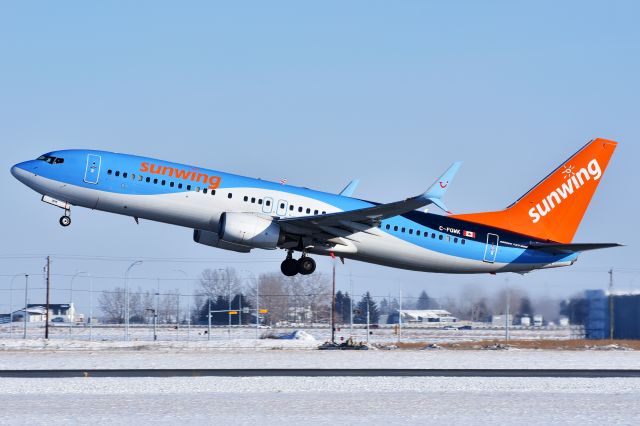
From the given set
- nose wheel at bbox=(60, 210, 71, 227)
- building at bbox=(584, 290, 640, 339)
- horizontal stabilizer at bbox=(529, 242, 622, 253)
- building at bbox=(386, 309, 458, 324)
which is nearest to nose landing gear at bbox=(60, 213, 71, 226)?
nose wheel at bbox=(60, 210, 71, 227)

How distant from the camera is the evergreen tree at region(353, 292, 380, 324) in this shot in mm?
61062

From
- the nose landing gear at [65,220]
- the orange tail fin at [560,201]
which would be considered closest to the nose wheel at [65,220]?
the nose landing gear at [65,220]

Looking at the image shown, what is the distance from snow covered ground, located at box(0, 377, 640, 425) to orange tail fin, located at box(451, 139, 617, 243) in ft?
57.6

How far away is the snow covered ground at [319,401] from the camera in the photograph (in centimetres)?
2322

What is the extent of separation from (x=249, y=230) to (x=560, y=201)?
17.1 metres

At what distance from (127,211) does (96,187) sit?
157 cm

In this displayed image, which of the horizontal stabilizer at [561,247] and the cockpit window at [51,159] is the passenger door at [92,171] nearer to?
the cockpit window at [51,159]

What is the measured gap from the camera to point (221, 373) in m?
32.9

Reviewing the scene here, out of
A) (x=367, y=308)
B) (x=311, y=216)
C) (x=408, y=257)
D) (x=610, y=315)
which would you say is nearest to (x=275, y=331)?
(x=367, y=308)

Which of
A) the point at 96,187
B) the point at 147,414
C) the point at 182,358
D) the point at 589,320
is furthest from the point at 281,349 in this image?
the point at 147,414

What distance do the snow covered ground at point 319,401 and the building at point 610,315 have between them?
22.8 meters

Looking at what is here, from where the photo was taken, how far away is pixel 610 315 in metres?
56.1

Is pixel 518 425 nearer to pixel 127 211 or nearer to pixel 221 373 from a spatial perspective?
pixel 221 373

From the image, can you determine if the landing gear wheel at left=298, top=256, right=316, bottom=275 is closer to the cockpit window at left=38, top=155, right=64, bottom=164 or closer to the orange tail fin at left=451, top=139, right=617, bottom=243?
the orange tail fin at left=451, top=139, right=617, bottom=243
